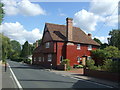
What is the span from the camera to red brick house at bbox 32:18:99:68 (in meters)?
42.8

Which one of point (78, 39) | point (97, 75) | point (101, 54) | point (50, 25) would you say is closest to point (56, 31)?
point (50, 25)

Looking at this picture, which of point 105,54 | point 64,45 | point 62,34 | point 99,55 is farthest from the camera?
point 62,34

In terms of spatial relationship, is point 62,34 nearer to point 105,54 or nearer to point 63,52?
point 63,52

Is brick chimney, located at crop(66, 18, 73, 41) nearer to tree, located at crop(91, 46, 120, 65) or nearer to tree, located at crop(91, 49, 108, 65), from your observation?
tree, located at crop(91, 49, 108, 65)

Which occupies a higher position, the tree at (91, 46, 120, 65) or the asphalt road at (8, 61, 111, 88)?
the tree at (91, 46, 120, 65)

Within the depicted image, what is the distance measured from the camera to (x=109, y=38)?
8194 centimetres

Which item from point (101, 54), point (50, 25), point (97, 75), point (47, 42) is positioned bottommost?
point (97, 75)

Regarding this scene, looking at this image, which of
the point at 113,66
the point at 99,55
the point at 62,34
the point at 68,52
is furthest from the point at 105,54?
the point at 113,66

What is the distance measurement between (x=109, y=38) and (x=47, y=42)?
138 feet

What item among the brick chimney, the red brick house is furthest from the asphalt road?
the brick chimney

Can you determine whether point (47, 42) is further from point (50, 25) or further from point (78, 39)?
point (78, 39)

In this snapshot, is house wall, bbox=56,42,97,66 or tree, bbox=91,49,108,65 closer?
tree, bbox=91,49,108,65

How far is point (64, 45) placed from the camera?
43.5 meters

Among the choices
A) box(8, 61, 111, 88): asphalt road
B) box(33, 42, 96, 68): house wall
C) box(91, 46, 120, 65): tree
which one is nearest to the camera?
box(8, 61, 111, 88): asphalt road
